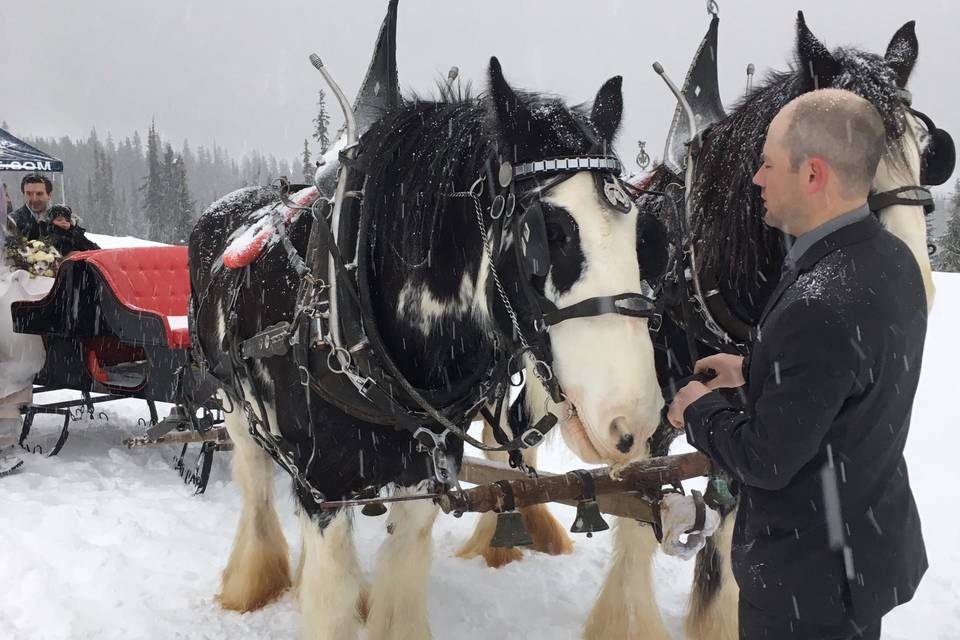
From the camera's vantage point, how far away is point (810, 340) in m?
1.26

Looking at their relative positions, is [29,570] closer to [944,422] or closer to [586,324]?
[586,324]

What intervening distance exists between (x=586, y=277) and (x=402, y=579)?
1.81 meters

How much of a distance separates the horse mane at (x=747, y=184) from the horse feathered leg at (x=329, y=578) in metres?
1.68

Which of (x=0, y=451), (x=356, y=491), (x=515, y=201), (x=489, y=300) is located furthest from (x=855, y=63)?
(x=0, y=451)

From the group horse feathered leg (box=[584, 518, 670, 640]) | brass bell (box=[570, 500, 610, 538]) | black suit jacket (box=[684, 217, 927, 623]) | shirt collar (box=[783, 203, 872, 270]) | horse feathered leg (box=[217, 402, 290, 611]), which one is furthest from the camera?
horse feathered leg (box=[217, 402, 290, 611])

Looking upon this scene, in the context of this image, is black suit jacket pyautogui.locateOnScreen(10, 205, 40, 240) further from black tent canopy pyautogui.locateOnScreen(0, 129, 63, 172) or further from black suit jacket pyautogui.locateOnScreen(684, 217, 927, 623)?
black suit jacket pyautogui.locateOnScreen(684, 217, 927, 623)

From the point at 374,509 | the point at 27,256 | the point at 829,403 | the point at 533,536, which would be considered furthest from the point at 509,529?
the point at 27,256

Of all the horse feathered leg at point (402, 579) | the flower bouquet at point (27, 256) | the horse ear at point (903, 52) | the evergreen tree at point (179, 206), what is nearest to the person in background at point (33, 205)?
the flower bouquet at point (27, 256)

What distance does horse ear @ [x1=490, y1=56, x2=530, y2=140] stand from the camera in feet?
5.90

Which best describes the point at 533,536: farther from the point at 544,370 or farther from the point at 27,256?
the point at 27,256

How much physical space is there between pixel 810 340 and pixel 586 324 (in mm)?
508

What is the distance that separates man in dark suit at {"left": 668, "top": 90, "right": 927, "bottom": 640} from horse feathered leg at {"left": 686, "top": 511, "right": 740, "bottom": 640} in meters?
1.66

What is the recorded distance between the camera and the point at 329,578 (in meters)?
2.52

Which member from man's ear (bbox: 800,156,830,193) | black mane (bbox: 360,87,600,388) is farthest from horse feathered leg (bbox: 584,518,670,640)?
man's ear (bbox: 800,156,830,193)
